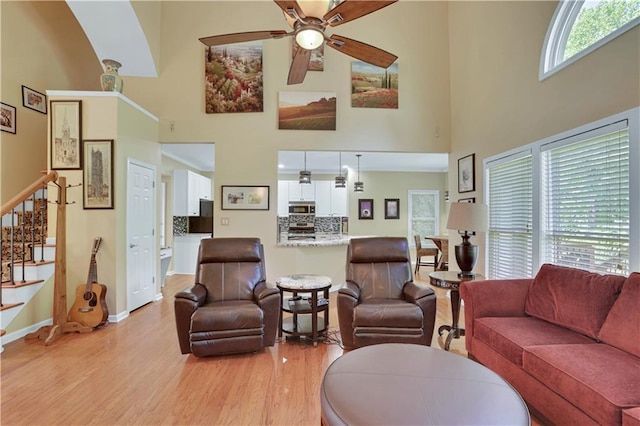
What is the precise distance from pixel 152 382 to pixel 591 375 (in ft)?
8.83

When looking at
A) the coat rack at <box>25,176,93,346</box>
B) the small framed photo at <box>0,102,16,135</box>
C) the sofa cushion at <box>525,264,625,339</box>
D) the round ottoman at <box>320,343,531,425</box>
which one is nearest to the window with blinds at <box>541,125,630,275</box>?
the sofa cushion at <box>525,264,625,339</box>

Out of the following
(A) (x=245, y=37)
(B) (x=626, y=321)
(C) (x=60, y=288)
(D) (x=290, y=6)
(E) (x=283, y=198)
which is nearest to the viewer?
(B) (x=626, y=321)

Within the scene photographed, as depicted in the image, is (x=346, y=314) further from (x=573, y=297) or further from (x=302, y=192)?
(x=302, y=192)

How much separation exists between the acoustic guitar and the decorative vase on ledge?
1.87 m

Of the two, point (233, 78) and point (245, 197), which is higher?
point (233, 78)

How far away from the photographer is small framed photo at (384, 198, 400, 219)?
27.2 ft

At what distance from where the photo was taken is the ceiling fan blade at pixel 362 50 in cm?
229

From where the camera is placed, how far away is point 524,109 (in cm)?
321

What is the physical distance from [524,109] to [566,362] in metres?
2.57

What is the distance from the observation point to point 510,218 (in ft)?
11.3

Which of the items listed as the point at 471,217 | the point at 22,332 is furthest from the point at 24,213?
the point at 471,217

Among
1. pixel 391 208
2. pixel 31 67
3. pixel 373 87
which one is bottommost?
pixel 391 208

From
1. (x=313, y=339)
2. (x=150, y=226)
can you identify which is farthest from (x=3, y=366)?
(x=313, y=339)

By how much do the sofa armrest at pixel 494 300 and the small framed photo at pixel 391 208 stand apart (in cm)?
576
